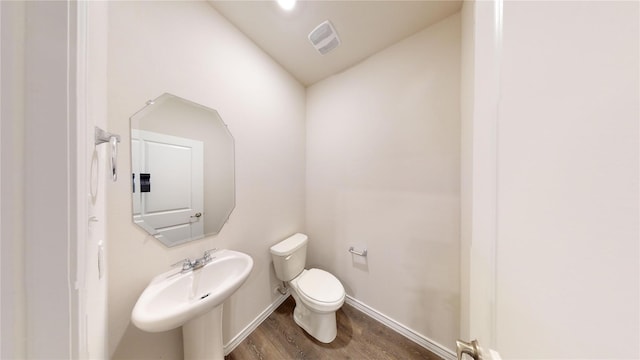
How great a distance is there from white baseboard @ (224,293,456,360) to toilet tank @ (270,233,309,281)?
327 millimetres

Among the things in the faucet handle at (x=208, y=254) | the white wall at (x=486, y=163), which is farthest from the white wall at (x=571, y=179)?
the faucet handle at (x=208, y=254)

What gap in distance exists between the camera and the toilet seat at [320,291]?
1248mm

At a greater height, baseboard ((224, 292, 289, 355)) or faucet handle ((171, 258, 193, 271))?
faucet handle ((171, 258, 193, 271))

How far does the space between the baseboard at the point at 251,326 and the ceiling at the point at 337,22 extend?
7.26 feet

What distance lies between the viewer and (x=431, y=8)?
1116mm

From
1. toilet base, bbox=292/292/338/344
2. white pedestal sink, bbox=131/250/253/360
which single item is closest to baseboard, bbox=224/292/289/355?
white pedestal sink, bbox=131/250/253/360

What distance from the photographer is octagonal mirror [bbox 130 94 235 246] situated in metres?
0.90

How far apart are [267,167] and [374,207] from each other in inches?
38.8

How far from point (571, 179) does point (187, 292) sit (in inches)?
56.5

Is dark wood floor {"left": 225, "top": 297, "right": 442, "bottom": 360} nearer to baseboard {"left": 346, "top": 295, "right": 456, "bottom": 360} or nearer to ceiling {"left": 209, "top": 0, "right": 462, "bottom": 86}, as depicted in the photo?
baseboard {"left": 346, "top": 295, "right": 456, "bottom": 360}

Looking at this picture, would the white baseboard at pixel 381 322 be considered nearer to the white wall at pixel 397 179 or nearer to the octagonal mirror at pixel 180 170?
the white wall at pixel 397 179

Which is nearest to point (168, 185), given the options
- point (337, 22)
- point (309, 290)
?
point (309, 290)

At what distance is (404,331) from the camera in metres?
1.36

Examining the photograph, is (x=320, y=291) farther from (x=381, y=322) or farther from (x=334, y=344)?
(x=381, y=322)
